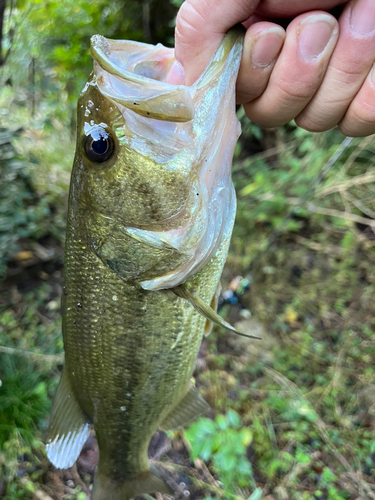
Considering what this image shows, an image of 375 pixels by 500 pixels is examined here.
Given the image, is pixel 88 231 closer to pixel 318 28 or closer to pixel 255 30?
pixel 255 30

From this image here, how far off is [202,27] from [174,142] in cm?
30

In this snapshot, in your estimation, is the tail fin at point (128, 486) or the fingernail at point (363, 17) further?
the tail fin at point (128, 486)

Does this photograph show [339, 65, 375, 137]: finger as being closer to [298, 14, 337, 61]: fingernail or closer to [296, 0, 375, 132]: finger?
[296, 0, 375, 132]: finger

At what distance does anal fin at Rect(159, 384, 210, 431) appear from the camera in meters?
1.53

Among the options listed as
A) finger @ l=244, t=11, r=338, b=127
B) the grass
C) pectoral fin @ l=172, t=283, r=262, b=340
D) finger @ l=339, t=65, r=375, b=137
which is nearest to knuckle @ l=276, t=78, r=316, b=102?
finger @ l=244, t=11, r=338, b=127

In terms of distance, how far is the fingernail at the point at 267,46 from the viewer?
2.97 ft

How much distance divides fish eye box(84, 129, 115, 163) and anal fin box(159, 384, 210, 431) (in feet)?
3.59

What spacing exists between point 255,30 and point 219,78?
0.17m

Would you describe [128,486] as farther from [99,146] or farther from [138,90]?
[138,90]

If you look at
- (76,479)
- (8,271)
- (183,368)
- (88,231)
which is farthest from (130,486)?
(8,271)

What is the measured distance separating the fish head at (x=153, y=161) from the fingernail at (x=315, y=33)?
18cm

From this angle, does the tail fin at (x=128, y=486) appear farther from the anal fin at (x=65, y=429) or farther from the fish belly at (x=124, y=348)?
the anal fin at (x=65, y=429)

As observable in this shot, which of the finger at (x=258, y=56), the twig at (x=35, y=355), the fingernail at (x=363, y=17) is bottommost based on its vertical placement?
the twig at (x=35, y=355)

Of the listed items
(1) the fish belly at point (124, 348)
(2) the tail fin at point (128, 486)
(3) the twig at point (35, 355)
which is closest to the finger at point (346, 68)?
(1) the fish belly at point (124, 348)
